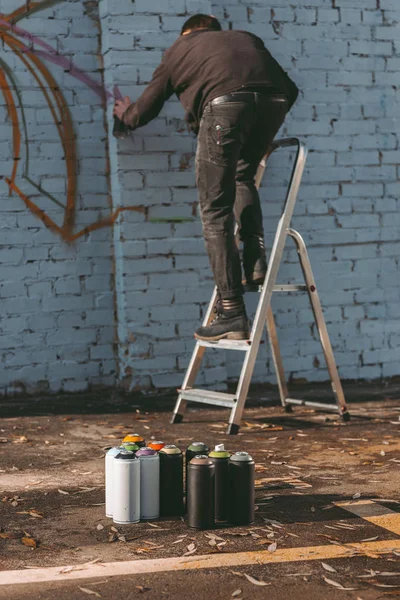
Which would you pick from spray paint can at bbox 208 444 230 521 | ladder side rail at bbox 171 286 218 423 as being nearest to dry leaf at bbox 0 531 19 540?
spray paint can at bbox 208 444 230 521

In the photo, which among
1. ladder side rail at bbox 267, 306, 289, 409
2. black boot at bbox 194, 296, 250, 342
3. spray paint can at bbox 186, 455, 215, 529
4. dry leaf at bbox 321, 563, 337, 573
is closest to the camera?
dry leaf at bbox 321, 563, 337, 573

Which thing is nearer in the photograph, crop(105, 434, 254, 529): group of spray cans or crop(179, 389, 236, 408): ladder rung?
crop(105, 434, 254, 529): group of spray cans

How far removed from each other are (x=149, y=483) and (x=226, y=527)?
0.32 metres

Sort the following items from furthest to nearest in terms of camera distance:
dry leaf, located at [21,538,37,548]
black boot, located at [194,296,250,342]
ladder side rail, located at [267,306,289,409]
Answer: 1. ladder side rail, located at [267,306,289,409]
2. black boot, located at [194,296,250,342]
3. dry leaf, located at [21,538,37,548]

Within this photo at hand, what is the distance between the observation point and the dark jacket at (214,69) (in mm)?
5281

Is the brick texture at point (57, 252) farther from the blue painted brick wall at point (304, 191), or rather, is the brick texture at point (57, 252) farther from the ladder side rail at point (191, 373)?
the ladder side rail at point (191, 373)

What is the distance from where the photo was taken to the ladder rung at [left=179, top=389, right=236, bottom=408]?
5336mm

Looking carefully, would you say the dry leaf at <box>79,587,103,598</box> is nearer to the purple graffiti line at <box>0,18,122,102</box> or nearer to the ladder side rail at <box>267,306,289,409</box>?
the ladder side rail at <box>267,306,289,409</box>

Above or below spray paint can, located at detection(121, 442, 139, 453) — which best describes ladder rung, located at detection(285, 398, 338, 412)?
below

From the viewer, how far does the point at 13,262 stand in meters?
6.42

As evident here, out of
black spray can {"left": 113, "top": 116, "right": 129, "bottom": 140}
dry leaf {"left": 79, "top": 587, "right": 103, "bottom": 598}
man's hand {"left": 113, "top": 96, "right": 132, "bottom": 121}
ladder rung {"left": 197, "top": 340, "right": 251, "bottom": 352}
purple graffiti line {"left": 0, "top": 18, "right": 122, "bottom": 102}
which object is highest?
purple graffiti line {"left": 0, "top": 18, "right": 122, "bottom": 102}

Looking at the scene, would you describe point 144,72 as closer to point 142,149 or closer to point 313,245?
point 142,149

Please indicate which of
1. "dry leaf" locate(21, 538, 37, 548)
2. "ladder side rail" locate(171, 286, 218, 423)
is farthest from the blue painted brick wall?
"dry leaf" locate(21, 538, 37, 548)

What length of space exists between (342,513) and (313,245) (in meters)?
3.56
